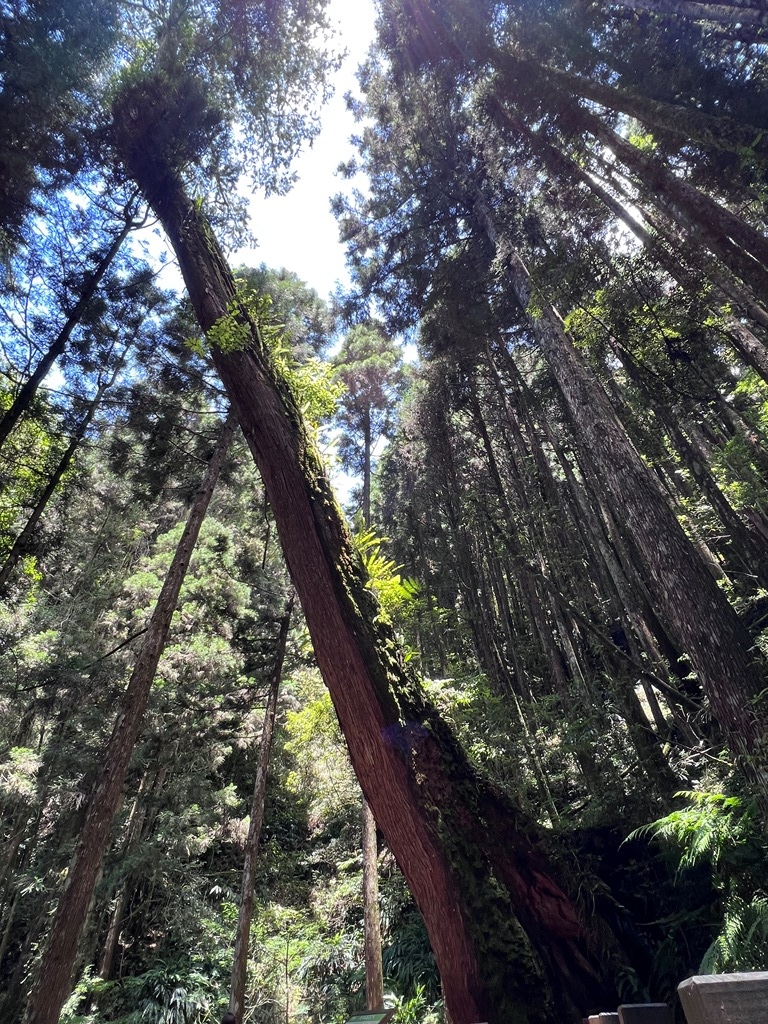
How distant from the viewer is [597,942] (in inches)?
109

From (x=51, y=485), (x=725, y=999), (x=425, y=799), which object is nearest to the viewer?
(x=725, y=999)

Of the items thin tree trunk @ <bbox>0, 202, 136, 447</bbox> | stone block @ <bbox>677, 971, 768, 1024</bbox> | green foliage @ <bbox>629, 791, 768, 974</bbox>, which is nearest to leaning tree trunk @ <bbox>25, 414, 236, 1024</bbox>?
thin tree trunk @ <bbox>0, 202, 136, 447</bbox>

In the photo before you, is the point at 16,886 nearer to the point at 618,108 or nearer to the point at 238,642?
the point at 238,642

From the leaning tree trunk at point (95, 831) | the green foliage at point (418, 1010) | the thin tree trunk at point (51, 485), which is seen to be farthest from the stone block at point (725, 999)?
the thin tree trunk at point (51, 485)

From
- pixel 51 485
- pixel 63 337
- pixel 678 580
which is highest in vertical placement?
pixel 63 337

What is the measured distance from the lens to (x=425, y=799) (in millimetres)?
2658

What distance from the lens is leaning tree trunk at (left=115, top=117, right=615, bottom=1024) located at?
2.36m

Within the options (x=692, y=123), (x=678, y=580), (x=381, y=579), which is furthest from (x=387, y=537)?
(x=692, y=123)

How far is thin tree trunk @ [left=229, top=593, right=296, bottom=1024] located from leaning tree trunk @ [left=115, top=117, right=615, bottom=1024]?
259 inches

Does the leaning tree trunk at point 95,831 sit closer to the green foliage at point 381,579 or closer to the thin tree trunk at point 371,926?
the thin tree trunk at point 371,926

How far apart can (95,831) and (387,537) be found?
5617 mm

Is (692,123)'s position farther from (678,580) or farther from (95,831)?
(95,831)

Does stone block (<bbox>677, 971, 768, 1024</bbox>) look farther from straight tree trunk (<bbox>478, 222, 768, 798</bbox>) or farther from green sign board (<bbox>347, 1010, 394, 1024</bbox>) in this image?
straight tree trunk (<bbox>478, 222, 768, 798</bbox>)

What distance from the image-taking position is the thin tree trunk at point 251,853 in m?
7.24
